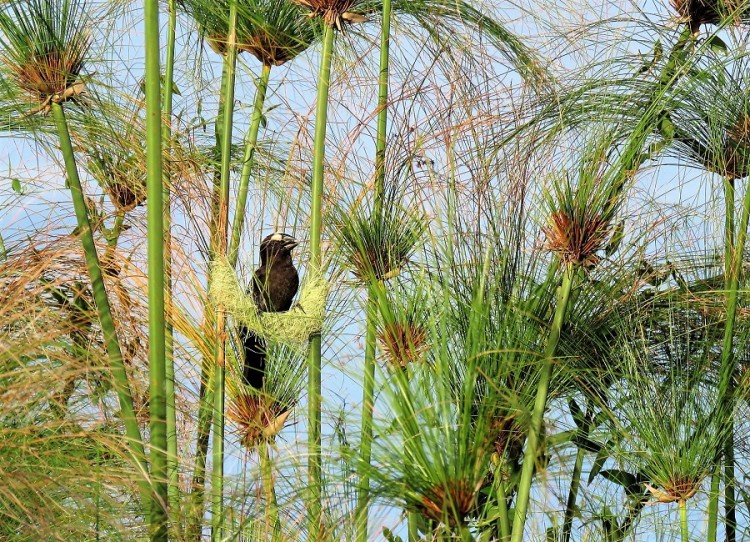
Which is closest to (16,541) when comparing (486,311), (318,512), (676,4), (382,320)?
(318,512)

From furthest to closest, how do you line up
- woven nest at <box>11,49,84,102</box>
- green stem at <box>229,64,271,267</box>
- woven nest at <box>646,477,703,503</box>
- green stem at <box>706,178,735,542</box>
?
green stem at <box>229,64,271,267</box>
green stem at <box>706,178,735,542</box>
woven nest at <box>646,477,703,503</box>
woven nest at <box>11,49,84,102</box>

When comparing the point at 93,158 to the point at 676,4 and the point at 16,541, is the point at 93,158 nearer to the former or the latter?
the point at 16,541

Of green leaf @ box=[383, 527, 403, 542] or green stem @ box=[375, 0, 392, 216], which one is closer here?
green leaf @ box=[383, 527, 403, 542]

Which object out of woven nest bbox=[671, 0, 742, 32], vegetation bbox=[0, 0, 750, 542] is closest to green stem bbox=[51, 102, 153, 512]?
vegetation bbox=[0, 0, 750, 542]

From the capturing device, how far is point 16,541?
8.99 ft

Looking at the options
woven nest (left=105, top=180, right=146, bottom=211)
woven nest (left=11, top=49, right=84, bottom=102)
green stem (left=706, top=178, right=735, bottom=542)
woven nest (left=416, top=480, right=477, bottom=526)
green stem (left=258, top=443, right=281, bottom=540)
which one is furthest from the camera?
woven nest (left=105, top=180, right=146, bottom=211)

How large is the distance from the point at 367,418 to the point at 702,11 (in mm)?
1779

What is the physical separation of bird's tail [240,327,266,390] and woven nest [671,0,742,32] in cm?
150

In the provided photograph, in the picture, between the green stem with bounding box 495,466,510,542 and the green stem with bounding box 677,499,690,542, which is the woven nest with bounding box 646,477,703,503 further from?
the green stem with bounding box 495,466,510,542

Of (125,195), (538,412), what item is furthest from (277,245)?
(125,195)

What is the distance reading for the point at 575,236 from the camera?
2613mm

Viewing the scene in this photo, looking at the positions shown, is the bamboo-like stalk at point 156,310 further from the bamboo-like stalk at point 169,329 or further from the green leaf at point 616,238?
the green leaf at point 616,238

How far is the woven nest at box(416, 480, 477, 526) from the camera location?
2115 millimetres

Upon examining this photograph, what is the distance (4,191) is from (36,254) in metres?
0.79
